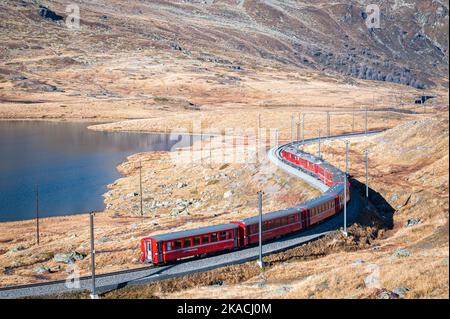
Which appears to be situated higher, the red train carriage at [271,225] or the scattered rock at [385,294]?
the scattered rock at [385,294]

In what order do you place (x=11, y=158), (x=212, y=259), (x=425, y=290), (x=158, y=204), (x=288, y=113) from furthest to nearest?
(x=288, y=113)
(x=11, y=158)
(x=158, y=204)
(x=212, y=259)
(x=425, y=290)

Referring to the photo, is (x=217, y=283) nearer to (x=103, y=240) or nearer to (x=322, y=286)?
(x=322, y=286)

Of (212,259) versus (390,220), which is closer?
(212,259)

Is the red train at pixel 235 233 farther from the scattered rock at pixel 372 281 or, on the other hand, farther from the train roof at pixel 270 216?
the scattered rock at pixel 372 281

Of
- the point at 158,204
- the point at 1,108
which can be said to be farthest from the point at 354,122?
the point at 1,108

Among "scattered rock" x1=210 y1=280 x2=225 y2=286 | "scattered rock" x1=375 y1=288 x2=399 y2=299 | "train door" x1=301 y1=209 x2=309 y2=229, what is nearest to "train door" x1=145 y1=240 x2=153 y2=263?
"scattered rock" x1=210 y1=280 x2=225 y2=286

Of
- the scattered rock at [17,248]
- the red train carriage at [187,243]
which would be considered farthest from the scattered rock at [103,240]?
the red train carriage at [187,243]

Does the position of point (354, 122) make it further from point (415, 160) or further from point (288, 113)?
point (415, 160)

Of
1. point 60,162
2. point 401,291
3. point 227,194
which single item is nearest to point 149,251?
point 401,291
